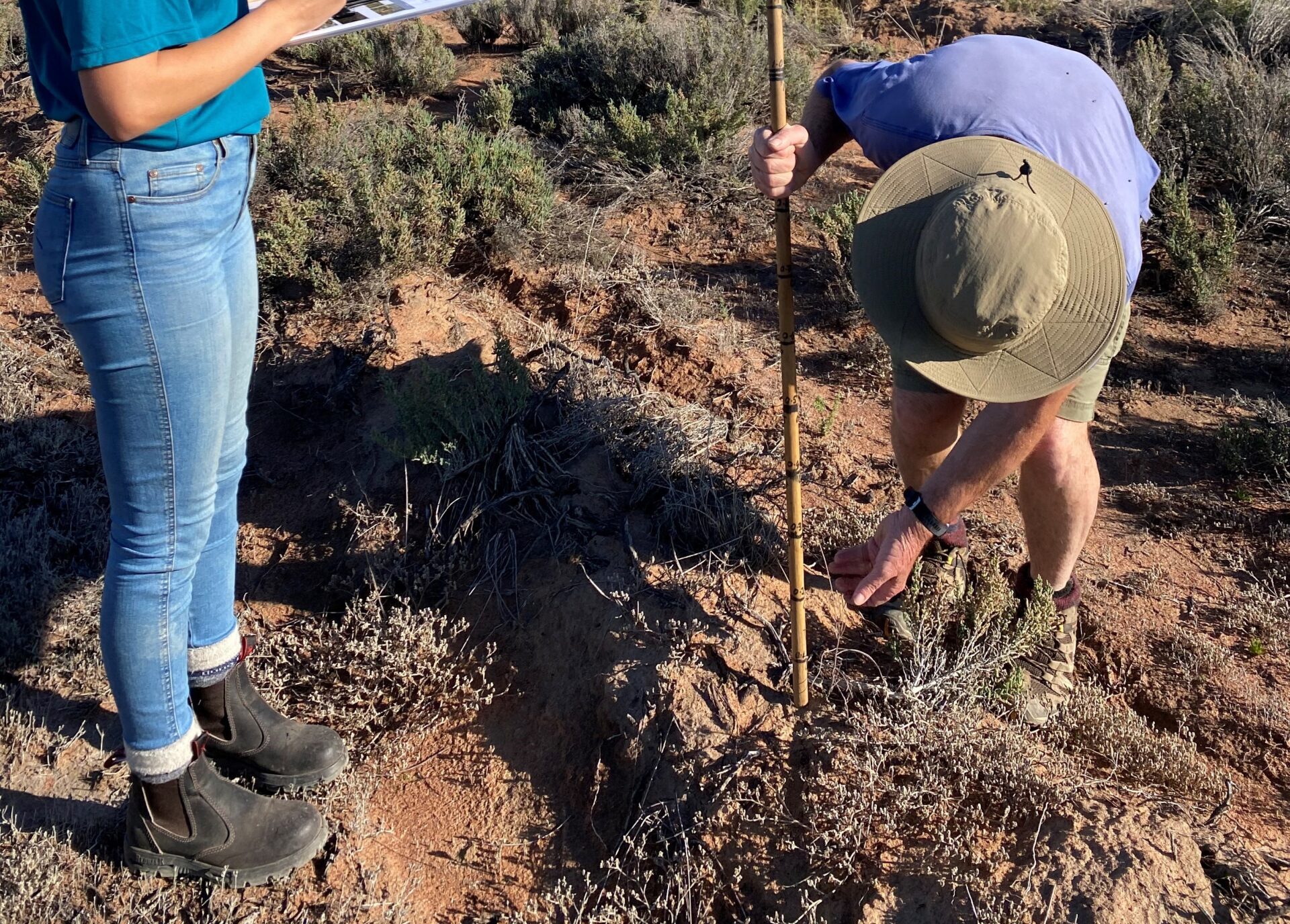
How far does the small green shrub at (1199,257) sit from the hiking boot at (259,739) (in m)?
3.98

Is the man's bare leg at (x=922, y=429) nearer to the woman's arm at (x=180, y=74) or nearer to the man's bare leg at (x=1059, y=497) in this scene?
the man's bare leg at (x=1059, y=497)

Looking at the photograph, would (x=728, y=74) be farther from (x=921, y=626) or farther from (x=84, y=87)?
(x=84, y=87)

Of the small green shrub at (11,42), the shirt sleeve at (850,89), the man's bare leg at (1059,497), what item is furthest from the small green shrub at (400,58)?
the man's bare leg at (1059,497)

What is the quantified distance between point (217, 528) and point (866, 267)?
162cm

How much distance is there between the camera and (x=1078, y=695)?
2840 millimetres

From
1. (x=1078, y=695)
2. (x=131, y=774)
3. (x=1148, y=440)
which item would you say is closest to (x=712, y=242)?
(x=1148, y=440)

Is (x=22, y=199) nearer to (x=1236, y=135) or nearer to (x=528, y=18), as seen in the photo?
(x=528, y=18)

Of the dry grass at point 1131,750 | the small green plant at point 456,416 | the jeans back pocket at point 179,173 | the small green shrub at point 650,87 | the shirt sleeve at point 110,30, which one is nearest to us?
the shirt sleeve at point 110,30

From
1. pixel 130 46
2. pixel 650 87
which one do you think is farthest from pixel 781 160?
pixel 650 87

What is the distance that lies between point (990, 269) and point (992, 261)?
0.05ft

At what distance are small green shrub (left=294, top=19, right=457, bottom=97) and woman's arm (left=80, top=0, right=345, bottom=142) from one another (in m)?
5.27

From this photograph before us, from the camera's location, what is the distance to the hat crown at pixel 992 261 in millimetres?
2082

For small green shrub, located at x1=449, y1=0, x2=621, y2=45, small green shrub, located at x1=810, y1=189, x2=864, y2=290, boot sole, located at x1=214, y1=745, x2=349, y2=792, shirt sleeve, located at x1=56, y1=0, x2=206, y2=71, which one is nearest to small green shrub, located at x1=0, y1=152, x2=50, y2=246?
small green shrub, located at x1=449, y1=0, x2=621, y2=45

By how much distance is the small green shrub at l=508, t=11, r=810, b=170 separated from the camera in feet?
17.6
